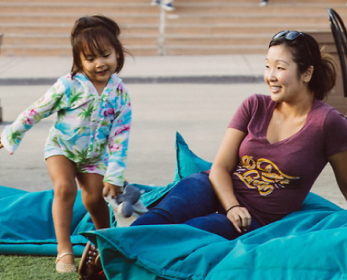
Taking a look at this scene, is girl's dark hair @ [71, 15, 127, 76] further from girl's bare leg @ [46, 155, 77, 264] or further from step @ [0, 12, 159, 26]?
step @ [0, 12, 159, 26]

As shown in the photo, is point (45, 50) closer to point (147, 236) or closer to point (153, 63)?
point (153, 63)

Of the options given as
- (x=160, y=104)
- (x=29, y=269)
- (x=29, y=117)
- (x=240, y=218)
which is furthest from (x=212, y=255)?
(x=160, y=104)

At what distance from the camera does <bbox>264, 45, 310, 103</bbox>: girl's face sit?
13.0 feet

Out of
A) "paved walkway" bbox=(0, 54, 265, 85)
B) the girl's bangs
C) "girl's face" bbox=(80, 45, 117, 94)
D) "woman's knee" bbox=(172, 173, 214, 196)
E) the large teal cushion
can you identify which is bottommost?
"paved walkway" bbox=(0, 54, 265, 85)

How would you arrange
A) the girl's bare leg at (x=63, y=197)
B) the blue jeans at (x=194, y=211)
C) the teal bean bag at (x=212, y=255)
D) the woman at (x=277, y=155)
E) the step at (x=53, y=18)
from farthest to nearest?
the step at (x=53, y=18) < the girl's bare leg at (x=63, y=197) < the woman at (x=277, y=155) < the blue jeans at (x=194, y=211) < the teal bean bag at (x=212, y=255)

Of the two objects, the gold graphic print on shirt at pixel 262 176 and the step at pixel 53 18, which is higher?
the gold graphic print on shirt at pixel 262 176

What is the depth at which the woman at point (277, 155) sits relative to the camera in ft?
12.9

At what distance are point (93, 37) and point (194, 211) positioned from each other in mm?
971

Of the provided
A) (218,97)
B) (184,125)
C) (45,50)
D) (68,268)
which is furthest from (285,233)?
(45,50)

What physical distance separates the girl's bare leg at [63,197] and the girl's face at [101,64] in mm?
439

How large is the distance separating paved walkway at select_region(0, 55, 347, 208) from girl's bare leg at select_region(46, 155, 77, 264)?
2.01 m

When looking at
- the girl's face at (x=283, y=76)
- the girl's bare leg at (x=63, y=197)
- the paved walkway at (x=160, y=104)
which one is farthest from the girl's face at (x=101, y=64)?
the paved walkway at (x=160, y=104)

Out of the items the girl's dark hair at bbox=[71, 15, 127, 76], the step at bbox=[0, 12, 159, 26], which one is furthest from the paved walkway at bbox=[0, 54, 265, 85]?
the girl's dark hair at bbox=[71, 15, 127, 76]

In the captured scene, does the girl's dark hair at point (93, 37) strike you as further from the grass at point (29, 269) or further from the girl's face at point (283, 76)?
the grass at point (29, 269)
